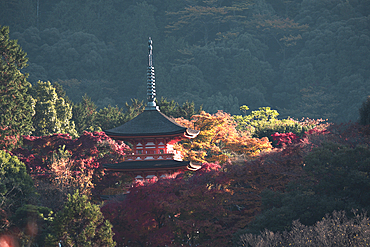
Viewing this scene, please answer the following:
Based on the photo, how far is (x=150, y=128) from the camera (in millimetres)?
20609

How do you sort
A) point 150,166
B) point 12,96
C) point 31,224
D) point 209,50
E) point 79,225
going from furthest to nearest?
point 209,50
point 12,96
point 150,166
point 31,224
point 79,225

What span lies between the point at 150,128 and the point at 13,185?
21.9 ft

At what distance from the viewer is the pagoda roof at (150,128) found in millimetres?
20219

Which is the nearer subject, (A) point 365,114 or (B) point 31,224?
(B) point 31,224

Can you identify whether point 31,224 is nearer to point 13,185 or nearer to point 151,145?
point 13,185

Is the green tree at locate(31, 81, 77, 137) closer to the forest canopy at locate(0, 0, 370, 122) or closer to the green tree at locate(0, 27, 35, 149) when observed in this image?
the green tree at locate(0, 27, 35, 149)

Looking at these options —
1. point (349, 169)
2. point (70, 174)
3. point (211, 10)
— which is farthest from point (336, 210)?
point (211, 10)

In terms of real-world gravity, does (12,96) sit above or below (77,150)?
above

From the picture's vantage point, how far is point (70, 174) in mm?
24406

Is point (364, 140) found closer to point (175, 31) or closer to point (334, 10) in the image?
point (334, 10)

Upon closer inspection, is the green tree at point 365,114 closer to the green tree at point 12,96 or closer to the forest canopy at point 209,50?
the green tree at point 12,96

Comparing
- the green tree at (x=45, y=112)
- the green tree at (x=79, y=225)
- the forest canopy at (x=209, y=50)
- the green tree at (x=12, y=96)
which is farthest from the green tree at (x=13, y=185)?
the forest canopy at (x=209, y=50)

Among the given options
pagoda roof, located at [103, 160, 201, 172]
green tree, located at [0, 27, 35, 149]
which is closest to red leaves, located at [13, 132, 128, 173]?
green tree, located at [0, 27, 35, 149]

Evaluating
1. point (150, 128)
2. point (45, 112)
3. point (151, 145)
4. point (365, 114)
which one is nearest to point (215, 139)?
point (151, 145)
